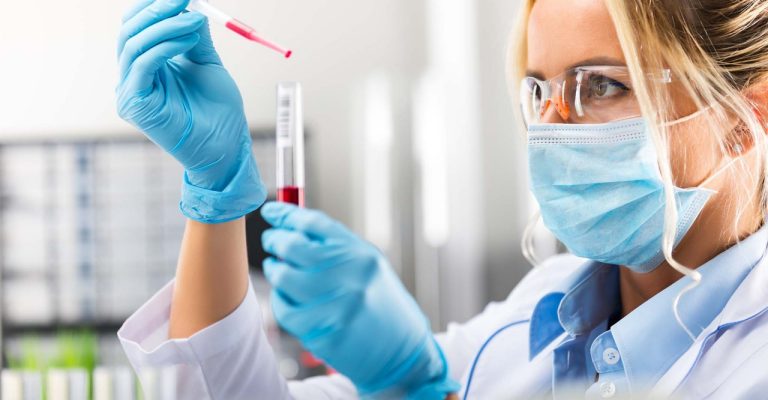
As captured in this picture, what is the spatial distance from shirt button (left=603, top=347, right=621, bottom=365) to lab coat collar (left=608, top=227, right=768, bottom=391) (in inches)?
0.5

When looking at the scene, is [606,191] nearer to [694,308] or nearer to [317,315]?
[694,308]

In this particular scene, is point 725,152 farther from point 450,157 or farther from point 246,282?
point 450,157

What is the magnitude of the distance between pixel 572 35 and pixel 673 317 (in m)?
0.38

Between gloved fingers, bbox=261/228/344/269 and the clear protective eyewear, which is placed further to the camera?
the clear protective eyewear

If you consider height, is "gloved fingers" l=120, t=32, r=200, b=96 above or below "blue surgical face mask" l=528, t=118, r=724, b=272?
above

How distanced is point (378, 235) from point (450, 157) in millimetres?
411

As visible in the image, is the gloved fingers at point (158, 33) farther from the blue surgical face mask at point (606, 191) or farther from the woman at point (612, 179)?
the blue surgical face mask at point (606, 191)

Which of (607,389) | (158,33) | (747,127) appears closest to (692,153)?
(747,127)

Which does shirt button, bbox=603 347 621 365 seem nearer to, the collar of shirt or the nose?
the collar of shirt

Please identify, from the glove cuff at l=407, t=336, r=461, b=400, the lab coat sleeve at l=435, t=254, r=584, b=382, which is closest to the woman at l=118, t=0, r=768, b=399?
the lab coat sleeve at l=435, t=254, r=584, b=382

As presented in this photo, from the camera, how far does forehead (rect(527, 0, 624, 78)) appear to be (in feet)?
3.08

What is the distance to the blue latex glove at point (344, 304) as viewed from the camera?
26.1 inches

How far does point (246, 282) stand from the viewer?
100 cm

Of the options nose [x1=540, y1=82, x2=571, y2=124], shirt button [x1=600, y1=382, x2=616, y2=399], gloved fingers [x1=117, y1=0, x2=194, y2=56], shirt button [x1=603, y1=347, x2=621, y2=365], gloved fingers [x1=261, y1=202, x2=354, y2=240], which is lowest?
shirt button [x1=600, y1=382, x2=616, y2=399]
